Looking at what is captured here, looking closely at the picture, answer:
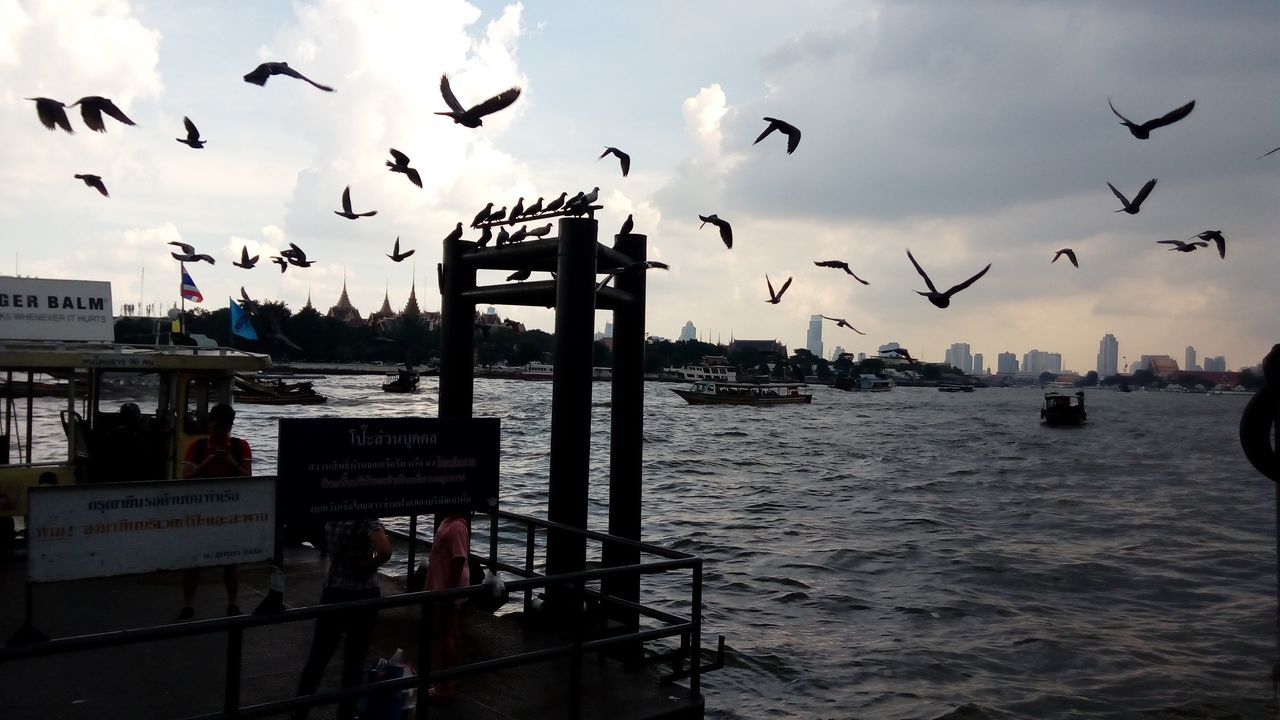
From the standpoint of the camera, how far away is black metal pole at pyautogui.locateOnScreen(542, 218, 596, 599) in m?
7.64

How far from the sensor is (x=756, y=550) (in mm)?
21594

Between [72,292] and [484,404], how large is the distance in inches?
3170

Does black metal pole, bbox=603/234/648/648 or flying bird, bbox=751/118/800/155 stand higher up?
flying bird, bbox=751/118/800/155

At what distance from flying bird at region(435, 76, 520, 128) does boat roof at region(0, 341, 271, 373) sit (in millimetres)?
4041

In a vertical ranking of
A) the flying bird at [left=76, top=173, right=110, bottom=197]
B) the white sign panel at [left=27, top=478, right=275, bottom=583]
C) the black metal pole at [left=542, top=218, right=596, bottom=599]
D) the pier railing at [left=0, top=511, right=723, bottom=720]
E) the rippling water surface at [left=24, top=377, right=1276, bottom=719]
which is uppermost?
the flying bird at [left=76, top=173, right=110, bottom=197]

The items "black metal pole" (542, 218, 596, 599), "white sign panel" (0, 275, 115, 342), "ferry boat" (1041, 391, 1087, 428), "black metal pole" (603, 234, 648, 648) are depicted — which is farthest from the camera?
"ferry boat" (1041, 391, 1087, 428)

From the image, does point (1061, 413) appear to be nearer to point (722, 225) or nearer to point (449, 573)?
point (722, 225)

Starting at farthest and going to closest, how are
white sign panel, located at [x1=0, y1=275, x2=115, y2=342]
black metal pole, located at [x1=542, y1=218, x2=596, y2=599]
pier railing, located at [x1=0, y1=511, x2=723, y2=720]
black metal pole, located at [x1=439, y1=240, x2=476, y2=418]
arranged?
white sign panel, located at [x1=0, y1=275, x2=115, y2=342]
black metal pole, located at [x1=439, y1=240, x2=476, y2=418]
black metal pole, located at [x1=542, y1=218, x2=596, y2=599]
pier railing, located at [x1=0, y1=511, x2=723, y2=720]

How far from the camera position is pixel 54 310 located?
1196 cm

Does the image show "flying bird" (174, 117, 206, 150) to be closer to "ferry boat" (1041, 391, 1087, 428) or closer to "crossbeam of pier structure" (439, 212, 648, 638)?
"crossbeam of pier structure" (439, 212, 648, 638)

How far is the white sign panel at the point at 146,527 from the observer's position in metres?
4.97

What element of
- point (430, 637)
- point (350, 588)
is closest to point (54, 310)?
point (350, 588)

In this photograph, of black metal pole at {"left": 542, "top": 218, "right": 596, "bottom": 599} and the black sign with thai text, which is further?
black metal pole at {"left": 542, "top": 218, "right": 596, "bottom": 599}

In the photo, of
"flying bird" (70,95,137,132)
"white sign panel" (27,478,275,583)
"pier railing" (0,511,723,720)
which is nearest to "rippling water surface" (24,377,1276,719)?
"pier railing" (0,511,723,720)
